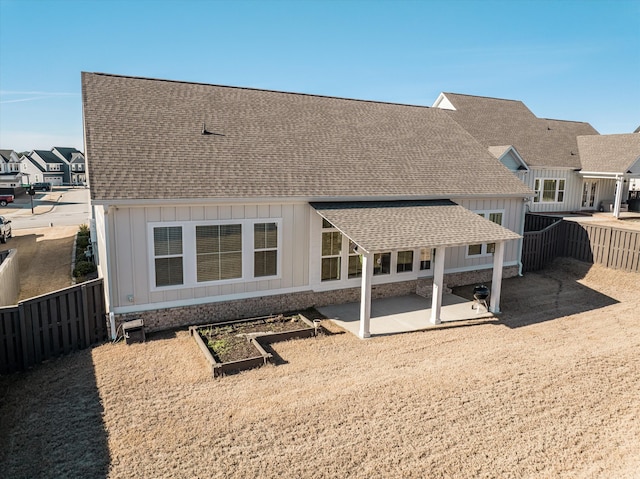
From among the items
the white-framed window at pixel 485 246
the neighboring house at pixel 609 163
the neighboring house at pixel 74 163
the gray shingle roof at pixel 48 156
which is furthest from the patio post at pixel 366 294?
the gray shingle roof at pixel 48 156

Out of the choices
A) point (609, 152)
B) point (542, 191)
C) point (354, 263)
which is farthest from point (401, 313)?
point (609, 152)

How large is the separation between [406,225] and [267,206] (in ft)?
13.3

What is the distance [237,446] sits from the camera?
698cm

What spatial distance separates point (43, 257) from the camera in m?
21.1

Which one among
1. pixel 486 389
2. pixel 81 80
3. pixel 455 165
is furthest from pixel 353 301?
pixel 81 80

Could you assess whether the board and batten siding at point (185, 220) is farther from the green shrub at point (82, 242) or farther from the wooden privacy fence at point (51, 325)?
the green shrub at point (82, 242)

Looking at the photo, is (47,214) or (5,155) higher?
(5,155)

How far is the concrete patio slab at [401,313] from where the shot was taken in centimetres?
1229

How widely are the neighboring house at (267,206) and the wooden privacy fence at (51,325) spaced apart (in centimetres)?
53

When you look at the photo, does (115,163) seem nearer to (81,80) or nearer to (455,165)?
(81,80)

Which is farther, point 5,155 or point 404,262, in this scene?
point 5,155

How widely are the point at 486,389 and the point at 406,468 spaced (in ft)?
10.4

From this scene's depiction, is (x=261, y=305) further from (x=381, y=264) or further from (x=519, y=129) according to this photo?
(x=519, y=129)

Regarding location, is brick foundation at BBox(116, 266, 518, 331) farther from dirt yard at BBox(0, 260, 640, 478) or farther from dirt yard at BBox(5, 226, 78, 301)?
dirt yard at BBox(5, 226, 78, 301)
